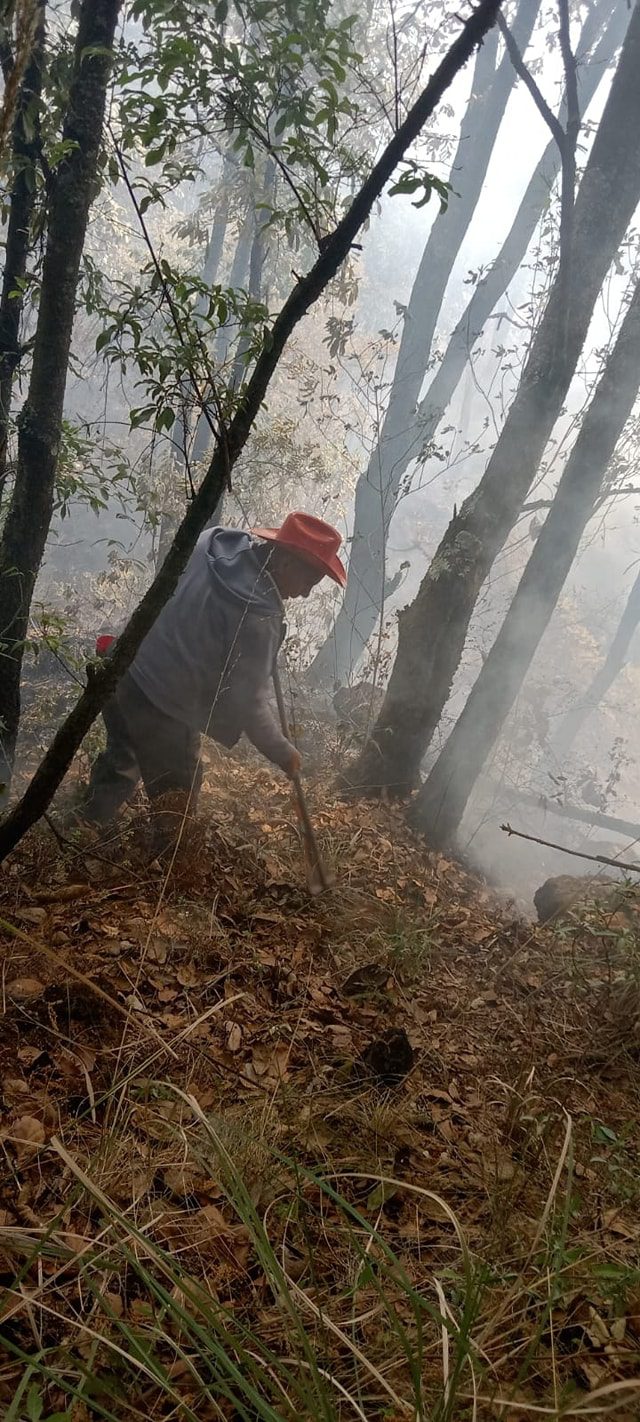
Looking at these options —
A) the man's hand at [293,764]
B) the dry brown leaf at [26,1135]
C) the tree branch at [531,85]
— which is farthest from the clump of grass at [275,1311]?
the tree branch at [531,85]

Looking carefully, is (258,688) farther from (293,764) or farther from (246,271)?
(246,271)

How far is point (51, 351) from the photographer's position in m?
3.51

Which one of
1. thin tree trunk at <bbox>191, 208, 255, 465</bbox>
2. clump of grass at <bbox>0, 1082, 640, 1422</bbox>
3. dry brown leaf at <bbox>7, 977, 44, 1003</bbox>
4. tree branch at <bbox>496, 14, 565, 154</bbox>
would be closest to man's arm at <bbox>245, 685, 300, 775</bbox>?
dry brown leaf at <bbox>7, 977, 44, 1003</bbox>

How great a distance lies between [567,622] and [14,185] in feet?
81.3

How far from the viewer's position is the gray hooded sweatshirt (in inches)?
150

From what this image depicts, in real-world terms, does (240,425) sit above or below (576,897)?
above

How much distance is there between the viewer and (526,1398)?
1159 millimetres

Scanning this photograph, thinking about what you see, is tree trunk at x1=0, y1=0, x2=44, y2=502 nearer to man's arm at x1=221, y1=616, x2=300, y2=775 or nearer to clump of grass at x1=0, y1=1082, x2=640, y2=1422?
man's arm at x1=221, y1=616, x2=300, y2=775

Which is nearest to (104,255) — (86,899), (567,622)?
(567,622)

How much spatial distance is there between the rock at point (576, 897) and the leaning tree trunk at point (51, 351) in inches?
127

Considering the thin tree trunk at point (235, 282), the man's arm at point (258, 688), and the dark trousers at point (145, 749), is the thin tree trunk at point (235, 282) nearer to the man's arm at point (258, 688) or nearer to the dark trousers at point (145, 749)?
the dark trousers at point (145, 749)

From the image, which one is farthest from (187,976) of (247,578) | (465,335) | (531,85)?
(465,335)

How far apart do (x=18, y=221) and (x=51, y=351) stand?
0.86 metres

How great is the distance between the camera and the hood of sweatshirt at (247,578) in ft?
12.4
